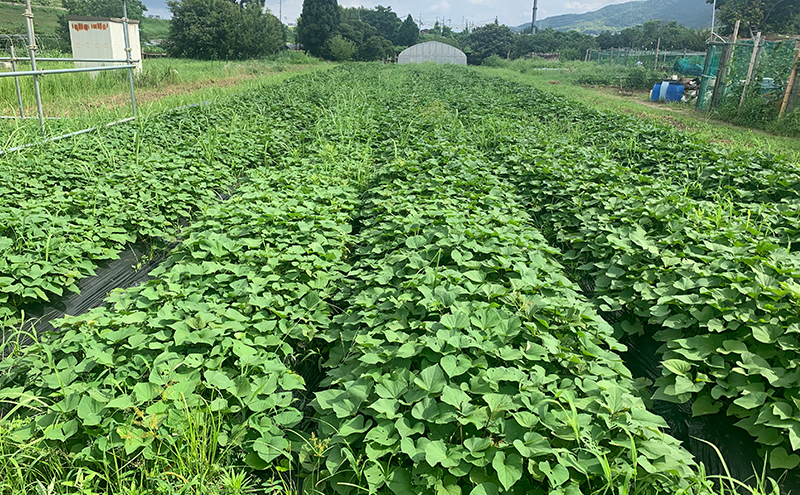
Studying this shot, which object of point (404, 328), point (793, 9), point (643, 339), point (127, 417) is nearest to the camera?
point (127, 417)

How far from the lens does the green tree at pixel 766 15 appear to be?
3546 centimetres

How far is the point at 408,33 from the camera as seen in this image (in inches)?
2670

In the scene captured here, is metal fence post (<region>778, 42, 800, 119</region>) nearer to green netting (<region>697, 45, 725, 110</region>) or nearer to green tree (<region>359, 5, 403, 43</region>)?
green netting (<region>697, 45, 725, 110</region>)

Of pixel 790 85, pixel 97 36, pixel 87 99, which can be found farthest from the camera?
pixel 97 36

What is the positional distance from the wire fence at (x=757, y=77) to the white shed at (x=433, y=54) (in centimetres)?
3620

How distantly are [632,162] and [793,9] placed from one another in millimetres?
43016

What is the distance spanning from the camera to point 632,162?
6.28 metres

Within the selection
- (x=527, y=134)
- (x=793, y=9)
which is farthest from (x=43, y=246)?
(x=793, y=9)

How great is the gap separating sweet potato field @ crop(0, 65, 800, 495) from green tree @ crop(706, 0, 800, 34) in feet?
135

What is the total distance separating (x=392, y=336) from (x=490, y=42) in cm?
6072

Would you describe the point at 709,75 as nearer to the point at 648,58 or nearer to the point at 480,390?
the point at 648,58

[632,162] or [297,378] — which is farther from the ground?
[632,162]

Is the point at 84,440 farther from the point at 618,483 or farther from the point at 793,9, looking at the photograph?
the point at 793,9

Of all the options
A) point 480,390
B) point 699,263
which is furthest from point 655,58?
point 480,390
